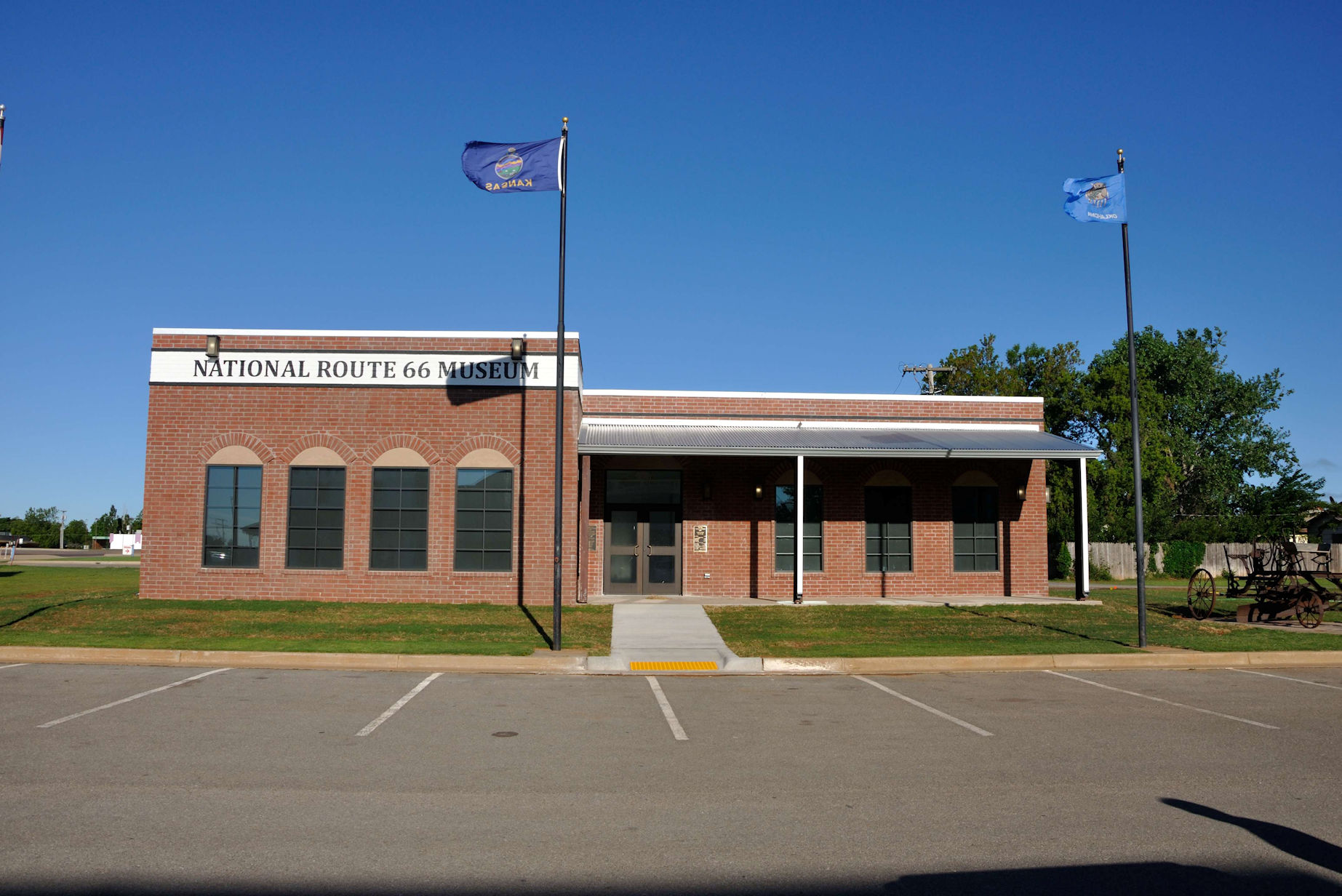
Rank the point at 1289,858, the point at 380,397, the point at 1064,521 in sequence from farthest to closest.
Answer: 1. the point at 1064,521
2. the point at 380,397
3. the point at 1289,858

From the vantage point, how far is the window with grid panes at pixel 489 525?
20.3m

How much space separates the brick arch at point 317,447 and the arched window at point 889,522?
12.0 metres

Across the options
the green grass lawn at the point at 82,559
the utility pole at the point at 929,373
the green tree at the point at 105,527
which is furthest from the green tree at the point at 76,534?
the utility pole at the point at 929,373

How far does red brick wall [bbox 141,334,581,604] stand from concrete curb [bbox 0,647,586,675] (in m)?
7.23

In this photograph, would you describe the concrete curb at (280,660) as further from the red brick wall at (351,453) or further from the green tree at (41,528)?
the green tree at (41,528)

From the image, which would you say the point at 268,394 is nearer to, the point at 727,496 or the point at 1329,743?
the point at 727,496

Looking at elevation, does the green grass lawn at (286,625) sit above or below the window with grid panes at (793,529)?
below

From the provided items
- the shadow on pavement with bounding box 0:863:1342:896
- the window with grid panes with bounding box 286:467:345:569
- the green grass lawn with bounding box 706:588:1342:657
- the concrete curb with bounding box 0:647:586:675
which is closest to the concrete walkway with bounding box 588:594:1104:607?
the green grass lawn with bounding box 706:588:1342:657

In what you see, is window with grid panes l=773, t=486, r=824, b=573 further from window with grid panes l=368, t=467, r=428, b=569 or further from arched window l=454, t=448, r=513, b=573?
window with grid panes l=368, t=467, r=428, b=569

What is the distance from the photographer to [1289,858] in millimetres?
5523

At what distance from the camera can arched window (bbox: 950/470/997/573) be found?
2398 cm

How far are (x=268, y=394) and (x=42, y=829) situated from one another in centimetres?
1587

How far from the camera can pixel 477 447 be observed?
66.9 feet

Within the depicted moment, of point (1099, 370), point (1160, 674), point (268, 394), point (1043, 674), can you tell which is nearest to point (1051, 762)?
point (1043, 674)
